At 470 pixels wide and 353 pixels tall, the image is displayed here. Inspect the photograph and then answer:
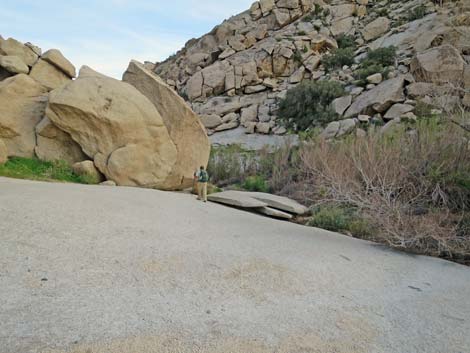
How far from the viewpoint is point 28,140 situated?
832 cm

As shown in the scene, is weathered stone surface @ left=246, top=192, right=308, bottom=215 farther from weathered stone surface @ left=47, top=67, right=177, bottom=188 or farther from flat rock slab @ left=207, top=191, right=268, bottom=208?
weathered stone surface @ left=47, top=67, right=177, bottom=188

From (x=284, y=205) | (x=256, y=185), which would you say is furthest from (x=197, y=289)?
(x=256, y=185)

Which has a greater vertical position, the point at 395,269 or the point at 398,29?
the point at 398,29

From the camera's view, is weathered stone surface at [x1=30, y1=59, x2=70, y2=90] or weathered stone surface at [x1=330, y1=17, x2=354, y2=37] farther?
weathered stone surface at [x1=330, y1=17, x2=354, y2=37]

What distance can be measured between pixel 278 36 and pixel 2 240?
92.7 feet

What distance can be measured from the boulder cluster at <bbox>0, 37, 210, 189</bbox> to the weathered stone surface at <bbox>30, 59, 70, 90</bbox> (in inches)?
1.0

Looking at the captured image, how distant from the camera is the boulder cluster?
818 centimetres

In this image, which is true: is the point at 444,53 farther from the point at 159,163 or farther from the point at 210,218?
the point at 210,218

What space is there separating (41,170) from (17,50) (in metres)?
4.23

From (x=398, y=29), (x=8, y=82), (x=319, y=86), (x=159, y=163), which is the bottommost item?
Answer: (x=159, y=163)

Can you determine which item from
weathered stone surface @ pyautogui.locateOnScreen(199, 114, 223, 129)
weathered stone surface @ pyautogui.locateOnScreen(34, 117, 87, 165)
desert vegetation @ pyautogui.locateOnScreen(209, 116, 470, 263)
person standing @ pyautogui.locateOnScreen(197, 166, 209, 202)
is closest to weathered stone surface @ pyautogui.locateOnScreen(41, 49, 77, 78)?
weathered stone surface @ pyautogui.locateOnScreen(34, 117, 87, 165)

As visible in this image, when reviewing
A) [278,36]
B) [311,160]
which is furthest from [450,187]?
[278,36]

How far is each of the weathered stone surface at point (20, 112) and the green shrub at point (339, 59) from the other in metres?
19.5

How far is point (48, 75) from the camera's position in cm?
980
